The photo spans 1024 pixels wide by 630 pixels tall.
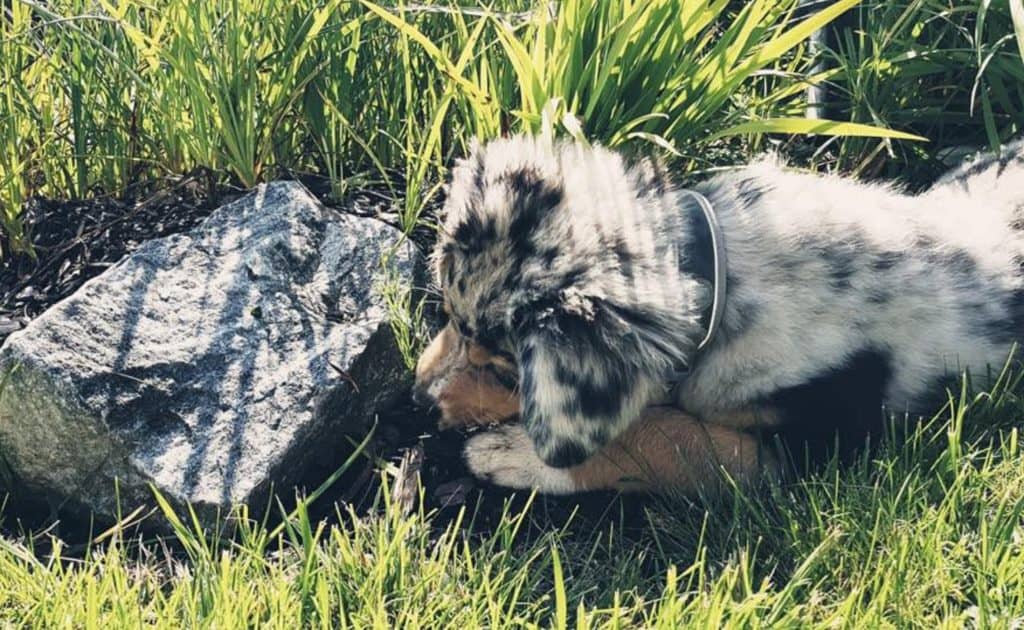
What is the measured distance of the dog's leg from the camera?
3104 mm

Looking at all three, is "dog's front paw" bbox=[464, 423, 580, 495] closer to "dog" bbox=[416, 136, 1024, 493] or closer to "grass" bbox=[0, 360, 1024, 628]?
"dog" bbox=[416, 136, 1024, 493]

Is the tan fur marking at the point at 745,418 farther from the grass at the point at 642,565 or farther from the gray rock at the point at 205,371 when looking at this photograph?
the gray rock at the point at 205,371

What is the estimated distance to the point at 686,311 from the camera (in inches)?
110

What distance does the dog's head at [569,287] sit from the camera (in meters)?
2.71

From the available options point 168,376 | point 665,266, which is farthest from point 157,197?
point 665,266

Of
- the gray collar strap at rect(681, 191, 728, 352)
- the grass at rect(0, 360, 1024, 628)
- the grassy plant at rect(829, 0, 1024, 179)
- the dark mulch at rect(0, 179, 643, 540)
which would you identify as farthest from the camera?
the grassy plant at rect(829, 0, 1024, 179)

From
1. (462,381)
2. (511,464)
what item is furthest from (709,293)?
(511,464)

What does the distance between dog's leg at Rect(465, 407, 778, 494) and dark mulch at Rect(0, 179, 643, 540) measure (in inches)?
2.0

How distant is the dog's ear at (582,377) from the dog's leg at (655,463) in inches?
12.5

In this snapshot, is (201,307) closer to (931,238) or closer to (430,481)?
(430,481)

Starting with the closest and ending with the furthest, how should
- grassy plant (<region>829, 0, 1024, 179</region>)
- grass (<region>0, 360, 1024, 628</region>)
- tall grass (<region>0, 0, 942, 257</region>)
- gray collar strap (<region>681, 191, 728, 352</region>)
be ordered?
grass (<region>0, 360, 1024, 628</region>) → gray collar strap (<region>681, 191, 728, 352</region>) → tall grass (<region>0, 0, 942, 257</region>) → grassy plant (<region>829, 0, 1024, 179</region>)

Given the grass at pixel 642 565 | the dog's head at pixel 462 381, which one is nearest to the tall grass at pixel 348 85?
the dog's head at pixel 462 381

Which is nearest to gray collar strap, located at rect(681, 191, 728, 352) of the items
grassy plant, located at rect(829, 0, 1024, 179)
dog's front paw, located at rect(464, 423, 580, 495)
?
dog's front paw, located at rect(464, 423, 580, 495)

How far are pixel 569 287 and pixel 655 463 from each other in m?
0.68
